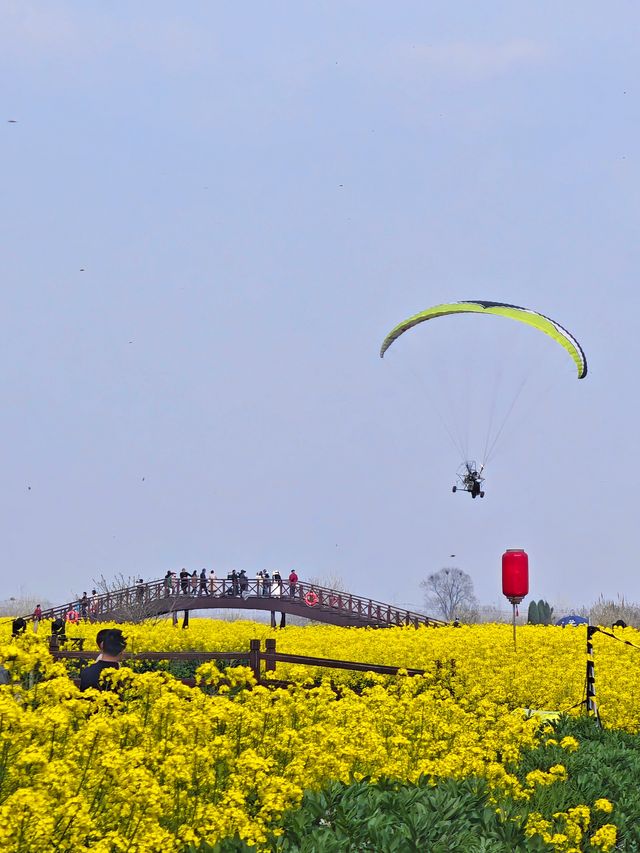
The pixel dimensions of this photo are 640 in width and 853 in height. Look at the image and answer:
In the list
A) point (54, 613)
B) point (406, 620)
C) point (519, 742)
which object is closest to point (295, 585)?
point (406, 620)

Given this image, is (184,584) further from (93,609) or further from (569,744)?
(569,744)

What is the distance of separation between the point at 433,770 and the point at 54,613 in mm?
41418

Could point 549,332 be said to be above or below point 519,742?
above

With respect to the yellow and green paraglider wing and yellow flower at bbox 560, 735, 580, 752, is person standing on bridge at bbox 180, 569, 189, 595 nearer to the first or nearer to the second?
the yellow and green paraglider wing

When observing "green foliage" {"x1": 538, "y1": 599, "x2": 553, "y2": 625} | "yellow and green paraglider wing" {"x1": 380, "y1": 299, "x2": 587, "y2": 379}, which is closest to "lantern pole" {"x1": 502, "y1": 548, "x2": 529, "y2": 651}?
"yellow and green paraglider wing" {"x1": 380, "y1": 299, "x2": 587, "y2": 379}

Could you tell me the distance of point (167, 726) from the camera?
7832 millimetres

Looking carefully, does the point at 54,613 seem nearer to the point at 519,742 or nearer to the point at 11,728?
the point at 519,742

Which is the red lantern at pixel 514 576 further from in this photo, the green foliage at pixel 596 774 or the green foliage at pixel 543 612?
the green foliage at pixel 543 612

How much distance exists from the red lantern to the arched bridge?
15.2 meters

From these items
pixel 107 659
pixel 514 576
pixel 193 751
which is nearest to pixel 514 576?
pixel 514 576

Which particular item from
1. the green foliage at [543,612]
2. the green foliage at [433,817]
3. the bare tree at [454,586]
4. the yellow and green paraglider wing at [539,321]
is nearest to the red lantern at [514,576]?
the yellow and green paraglider wing at [539,321]

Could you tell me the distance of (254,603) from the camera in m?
47.3

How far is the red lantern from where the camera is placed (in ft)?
92.6

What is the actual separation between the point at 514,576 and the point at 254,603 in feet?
69.3
